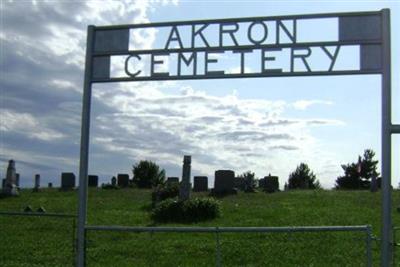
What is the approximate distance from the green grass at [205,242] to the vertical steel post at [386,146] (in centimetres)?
452

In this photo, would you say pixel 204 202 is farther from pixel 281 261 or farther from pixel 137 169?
pixel 137 169

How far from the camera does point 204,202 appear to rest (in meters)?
18.4

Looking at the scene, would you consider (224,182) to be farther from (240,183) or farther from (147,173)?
(147,173)

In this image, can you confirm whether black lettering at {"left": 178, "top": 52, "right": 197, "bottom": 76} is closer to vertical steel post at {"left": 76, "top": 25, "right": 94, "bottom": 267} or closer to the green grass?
vertical steel post at {"left": 76, "top": 25, "right": 94, "bottom": 267}

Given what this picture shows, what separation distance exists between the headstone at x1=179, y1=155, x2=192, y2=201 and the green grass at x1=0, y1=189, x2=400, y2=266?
130 cm

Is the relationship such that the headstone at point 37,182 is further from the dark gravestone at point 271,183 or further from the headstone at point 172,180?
the dark gravestone at point 271,183

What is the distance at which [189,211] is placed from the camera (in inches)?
723

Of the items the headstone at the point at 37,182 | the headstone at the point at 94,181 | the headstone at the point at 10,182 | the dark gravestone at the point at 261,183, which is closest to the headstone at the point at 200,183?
the dark gravestone at the point at 261,183

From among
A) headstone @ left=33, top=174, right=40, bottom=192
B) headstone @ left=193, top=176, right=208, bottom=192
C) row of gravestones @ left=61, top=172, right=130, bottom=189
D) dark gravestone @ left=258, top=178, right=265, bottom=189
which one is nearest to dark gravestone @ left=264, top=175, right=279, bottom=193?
dark gravestone @ left=258, top=178, right=265, bottom=189

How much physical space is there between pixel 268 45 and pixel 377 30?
1399 mm

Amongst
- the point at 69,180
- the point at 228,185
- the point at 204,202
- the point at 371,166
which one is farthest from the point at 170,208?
the point at 371,166

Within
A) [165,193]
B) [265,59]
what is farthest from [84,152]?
[165,193]

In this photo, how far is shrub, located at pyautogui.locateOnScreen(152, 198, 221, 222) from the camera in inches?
718

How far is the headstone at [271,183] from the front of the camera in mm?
30266
